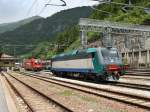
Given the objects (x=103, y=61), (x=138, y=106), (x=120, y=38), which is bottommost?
(x=138, y=106)

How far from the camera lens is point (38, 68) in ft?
257

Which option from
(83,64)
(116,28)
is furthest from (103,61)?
(116,28)

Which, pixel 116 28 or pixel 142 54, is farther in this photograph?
pixel 116 28

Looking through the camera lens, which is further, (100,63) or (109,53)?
(109,53)

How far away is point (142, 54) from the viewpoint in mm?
55750

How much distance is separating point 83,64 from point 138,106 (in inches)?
755

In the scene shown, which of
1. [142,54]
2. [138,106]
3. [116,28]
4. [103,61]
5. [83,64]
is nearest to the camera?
[138,106]

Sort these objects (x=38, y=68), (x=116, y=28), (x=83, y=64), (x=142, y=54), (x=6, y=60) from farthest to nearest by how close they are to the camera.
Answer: (x=6, y=60), (x=38, y=68), (x=116, y=28), (x=142, y=54), (x=83, y=64)

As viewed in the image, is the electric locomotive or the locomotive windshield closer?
the electric locomotive

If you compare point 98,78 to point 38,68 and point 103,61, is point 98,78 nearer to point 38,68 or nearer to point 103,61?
point 103,61

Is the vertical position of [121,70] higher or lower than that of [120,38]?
lower

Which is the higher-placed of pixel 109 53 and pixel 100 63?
pixel 109 53

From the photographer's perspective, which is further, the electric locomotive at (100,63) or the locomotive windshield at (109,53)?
the locomotive windshield at (109,53)

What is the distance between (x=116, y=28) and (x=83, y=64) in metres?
35.6
